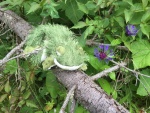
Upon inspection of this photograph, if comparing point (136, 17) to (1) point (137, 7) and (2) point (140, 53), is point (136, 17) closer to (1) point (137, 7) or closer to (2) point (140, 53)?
(1) point (137, 7)

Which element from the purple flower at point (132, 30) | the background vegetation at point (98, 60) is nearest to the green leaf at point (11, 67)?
the background vegetation at point (98, 60)

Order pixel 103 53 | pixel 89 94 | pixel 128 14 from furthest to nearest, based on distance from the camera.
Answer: pixel 103 53 < pixel 128 14 < pixel 89 94

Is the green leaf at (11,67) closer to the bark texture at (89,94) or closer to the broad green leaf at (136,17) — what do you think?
the bark texture at (89,94)

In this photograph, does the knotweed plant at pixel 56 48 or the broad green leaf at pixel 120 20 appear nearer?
the knotweed plant at pixel 56 48

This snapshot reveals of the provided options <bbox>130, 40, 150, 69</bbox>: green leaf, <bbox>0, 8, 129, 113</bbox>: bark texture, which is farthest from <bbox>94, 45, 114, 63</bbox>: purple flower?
<bbox>0, 8, 129, 113</bbox>: bark texture

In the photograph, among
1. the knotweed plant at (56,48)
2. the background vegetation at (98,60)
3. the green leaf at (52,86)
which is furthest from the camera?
the green leaf at (52,86)

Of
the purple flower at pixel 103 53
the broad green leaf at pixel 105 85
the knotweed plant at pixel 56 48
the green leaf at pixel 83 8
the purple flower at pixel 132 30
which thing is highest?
the green leaf at pixel 83 8

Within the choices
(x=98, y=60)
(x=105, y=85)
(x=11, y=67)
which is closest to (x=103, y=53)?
(x=98, y=60)
